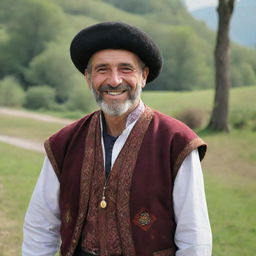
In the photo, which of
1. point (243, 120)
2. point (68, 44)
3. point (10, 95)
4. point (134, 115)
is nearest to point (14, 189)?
point (134, 115)

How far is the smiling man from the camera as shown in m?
2.22

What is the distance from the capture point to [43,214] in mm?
2467

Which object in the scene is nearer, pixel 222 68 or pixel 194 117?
pixel 222 68

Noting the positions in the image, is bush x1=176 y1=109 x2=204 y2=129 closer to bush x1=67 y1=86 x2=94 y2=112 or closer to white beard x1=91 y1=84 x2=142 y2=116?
white beard x1=91 y1=84 x2=142 y2=116

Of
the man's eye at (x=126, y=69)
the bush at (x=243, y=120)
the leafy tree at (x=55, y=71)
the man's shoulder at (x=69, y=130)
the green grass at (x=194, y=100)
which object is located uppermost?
the leafy tree at (x=55, y=71)

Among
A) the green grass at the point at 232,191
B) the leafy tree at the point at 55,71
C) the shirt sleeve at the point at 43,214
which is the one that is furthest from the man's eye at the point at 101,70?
the leafy tree at the point at 55,71

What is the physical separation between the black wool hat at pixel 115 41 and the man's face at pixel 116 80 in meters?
0.04

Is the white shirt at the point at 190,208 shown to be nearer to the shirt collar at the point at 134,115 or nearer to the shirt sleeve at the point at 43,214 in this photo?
the shirt collar at the point at 134,115

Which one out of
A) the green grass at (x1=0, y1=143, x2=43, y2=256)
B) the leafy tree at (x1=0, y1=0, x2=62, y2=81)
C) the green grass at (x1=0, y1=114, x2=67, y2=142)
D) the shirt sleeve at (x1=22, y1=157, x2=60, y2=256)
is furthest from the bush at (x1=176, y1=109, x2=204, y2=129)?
the leafy tree at (x1=0, y1=0, x2=62, y2=81)

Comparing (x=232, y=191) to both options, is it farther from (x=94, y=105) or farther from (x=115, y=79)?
(x=94, y=105)

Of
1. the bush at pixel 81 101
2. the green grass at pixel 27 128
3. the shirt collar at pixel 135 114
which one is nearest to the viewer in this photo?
the shirt collar at pixel 135 114

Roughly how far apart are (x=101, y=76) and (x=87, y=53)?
139 mm

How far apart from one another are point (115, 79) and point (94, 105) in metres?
35.3

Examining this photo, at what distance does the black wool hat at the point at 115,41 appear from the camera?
229 centimetres
